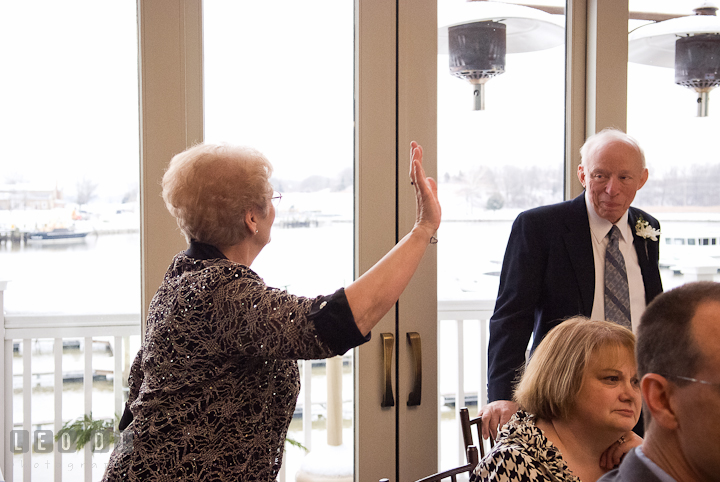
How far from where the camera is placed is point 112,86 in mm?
2242

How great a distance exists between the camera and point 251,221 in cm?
140

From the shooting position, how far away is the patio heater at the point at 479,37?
99.6 inches

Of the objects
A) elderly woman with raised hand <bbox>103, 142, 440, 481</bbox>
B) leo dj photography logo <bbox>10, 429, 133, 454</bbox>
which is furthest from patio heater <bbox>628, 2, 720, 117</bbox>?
leo dj photography logo <bbox>10, 429, 133, 454</bbox>

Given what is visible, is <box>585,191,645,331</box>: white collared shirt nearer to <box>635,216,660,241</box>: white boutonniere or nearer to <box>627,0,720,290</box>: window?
<box>635,216,660,241</box>: white boutonniere

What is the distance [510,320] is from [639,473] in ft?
4.03

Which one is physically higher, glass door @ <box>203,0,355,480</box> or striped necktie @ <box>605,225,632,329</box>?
glass door @ <box>203,0,355,480</box>

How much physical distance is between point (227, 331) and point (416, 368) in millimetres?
1372

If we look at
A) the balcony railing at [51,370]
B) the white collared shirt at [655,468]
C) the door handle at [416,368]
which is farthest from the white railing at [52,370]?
the white collared shirt at [655,468]

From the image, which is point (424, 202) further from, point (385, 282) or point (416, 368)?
point (416, 368)

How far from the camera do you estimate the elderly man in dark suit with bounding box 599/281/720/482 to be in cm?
95

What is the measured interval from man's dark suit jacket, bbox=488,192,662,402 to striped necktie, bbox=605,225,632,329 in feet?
0.22

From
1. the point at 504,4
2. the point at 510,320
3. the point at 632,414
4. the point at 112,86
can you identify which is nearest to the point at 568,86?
the point at 504,4

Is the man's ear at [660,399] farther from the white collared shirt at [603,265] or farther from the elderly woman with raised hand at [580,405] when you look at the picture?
the white collared shirt at [603,265]

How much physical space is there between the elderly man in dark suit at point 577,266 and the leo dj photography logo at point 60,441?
140 cm
